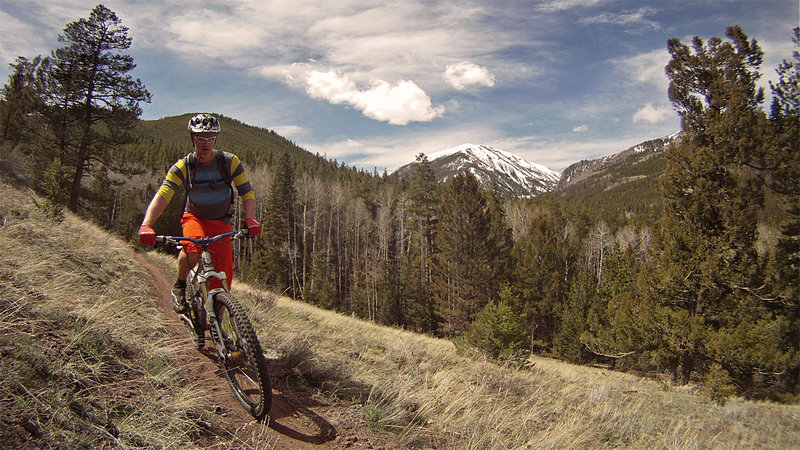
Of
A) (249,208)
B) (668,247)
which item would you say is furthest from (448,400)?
(668,247)

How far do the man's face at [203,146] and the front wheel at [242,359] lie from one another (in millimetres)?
1456

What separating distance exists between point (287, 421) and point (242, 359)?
2.03ft

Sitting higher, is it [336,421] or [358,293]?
[336,421]

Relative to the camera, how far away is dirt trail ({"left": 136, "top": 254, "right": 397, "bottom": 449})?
268 cm

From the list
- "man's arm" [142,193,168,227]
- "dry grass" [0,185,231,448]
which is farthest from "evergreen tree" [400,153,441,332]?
"man's arm" [142,193,168,227]

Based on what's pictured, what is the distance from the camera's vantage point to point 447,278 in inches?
1233

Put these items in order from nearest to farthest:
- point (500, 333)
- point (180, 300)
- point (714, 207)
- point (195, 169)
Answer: point (195, 169), point (180, 300), point (714, 207), point (500, 333)

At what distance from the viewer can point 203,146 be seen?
12.0 feet

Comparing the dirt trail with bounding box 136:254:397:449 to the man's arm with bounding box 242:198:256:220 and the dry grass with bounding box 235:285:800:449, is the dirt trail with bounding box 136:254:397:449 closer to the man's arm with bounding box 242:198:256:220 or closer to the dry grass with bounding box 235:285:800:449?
the dry grass with bounding box 235:285:800:449

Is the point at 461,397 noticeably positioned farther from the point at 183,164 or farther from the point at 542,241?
the point at 542,241

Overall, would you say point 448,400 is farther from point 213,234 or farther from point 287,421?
point 213,234

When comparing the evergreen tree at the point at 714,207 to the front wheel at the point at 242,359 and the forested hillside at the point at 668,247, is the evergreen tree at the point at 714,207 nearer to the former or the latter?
the forested hillside at the point at 668,247

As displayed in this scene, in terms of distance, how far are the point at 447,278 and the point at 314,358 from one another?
27.8 m

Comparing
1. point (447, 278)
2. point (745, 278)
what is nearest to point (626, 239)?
point (447, 278)
